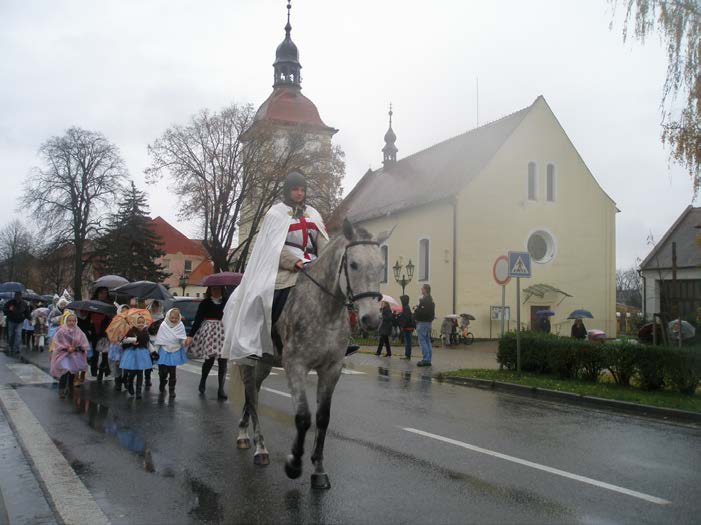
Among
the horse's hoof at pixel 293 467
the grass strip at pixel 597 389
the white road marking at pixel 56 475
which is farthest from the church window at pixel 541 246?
the horse's hoof at pixel 293 467

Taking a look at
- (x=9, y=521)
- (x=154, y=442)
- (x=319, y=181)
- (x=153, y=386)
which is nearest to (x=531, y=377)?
(x=153, y=386)

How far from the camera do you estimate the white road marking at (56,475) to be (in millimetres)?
4625

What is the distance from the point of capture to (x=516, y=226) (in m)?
35.5

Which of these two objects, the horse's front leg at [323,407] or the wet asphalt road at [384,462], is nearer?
the wet asphalt road at [384,462]

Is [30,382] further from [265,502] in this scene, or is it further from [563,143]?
[563,143]

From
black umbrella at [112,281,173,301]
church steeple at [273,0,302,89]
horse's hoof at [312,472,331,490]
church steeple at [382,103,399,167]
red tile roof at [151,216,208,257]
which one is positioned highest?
church steeple at [273,0,302,89]

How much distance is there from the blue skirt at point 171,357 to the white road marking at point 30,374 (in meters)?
3.22

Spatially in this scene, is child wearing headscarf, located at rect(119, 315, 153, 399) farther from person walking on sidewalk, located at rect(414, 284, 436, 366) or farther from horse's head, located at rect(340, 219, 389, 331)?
person walking on sidewalk, located at rect(414, 284, 436, 366)

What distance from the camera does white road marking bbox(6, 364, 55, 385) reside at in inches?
503

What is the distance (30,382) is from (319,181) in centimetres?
2498

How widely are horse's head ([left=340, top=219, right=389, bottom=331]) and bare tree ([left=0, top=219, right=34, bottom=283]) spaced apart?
217 ft

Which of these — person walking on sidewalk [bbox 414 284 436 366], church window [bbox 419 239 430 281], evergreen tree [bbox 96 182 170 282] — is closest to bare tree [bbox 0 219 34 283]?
evergreen tree [bbox 96 182 170 282]

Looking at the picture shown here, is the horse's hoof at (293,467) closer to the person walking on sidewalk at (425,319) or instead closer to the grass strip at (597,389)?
the grass strip at (597,389)

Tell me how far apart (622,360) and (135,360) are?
9204 mm
